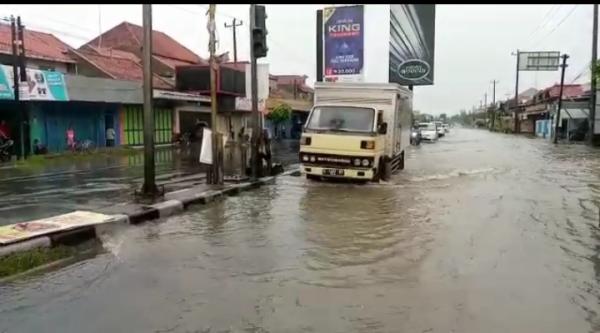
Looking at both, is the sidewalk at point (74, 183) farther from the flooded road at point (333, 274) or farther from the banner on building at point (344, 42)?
the banner on building at point (344, 42)

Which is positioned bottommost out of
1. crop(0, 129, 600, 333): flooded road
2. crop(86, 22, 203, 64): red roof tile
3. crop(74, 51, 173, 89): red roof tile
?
crop(0, 129, 600, 333): flooded road

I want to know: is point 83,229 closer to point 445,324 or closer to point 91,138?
point 445,324

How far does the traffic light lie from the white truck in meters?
2.11

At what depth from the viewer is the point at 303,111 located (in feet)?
193

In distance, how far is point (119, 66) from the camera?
37906mm

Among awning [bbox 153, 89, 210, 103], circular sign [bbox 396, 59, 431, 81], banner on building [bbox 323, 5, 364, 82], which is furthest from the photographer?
awning [bbox 153, 89, 210, 103]

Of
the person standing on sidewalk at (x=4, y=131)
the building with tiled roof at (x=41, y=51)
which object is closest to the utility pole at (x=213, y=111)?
the person standing on sidewalk at (x=4, y=131)

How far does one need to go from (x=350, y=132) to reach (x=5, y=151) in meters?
14.7

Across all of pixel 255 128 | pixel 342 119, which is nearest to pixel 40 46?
pixel 255 128

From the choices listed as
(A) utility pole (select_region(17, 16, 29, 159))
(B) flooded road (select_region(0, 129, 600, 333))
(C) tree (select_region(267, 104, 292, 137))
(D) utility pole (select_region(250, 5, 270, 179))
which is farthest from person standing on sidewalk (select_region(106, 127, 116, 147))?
(B) flooded road (select_region(0, 129, 600, 333))

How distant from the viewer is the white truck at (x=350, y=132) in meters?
14.6

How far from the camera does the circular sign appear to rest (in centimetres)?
2798

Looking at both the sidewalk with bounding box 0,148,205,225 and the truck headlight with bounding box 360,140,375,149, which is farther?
the truck headlight with bounding box 360,140,375,149

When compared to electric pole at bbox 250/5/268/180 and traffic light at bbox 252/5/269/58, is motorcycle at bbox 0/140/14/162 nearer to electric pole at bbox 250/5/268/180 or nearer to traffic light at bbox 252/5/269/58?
electric pole at bbox 250/5/268/180
